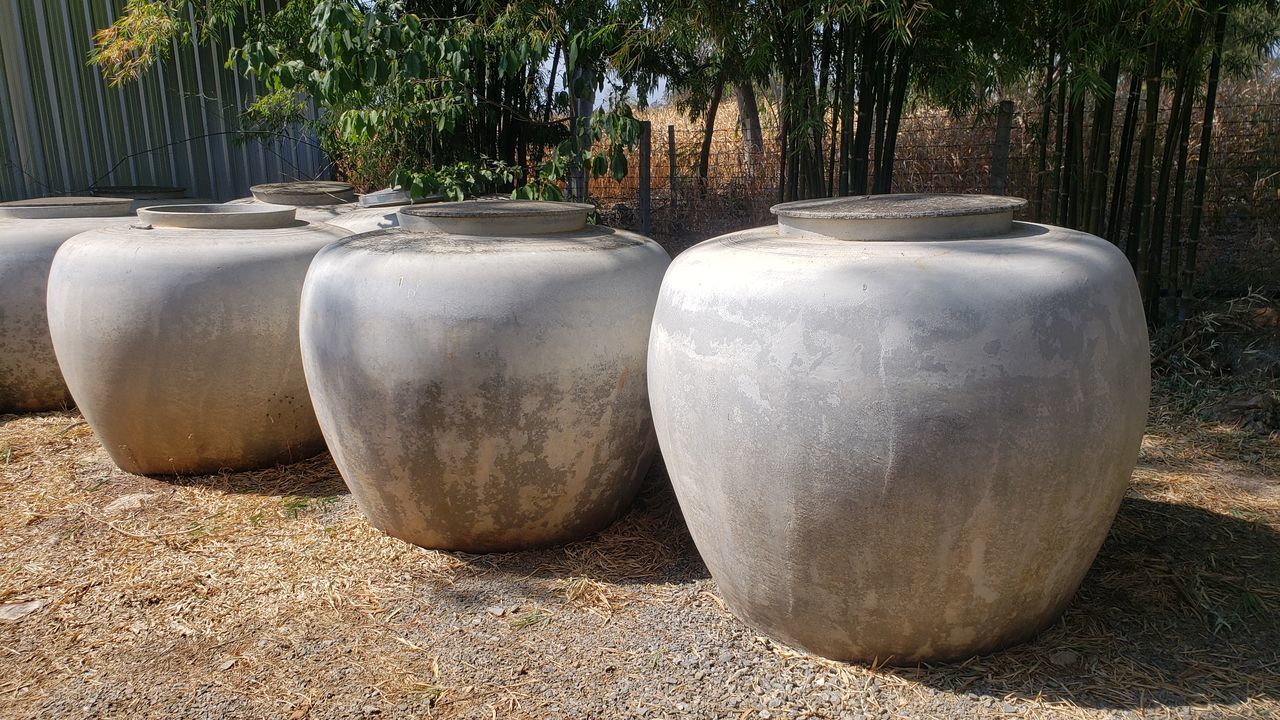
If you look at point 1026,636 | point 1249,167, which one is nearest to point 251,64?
point 1026,636

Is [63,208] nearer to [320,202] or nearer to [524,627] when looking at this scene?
[320,202]

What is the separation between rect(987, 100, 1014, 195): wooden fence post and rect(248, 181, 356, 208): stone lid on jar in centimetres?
315

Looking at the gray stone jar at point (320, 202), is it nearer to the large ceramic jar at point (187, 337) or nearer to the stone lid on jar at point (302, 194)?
the stone lid on jar at point (302, 194)

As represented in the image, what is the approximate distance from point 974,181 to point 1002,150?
767 mm

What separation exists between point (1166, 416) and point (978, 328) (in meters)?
2.38

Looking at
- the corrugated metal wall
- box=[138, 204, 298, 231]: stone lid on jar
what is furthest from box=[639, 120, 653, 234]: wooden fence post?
box=[138, 204, 298, 231]: stone lid on jar

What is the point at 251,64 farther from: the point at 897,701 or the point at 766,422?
the point at 897,701

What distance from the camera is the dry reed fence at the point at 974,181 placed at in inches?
183

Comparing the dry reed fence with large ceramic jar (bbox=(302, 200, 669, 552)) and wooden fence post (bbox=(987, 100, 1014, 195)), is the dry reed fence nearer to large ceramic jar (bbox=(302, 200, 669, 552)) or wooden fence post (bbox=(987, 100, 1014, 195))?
wooden fence post (bbox=(987, 100, 1014, 195))

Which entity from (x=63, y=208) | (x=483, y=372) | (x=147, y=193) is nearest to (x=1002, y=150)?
(x=483, y=372)

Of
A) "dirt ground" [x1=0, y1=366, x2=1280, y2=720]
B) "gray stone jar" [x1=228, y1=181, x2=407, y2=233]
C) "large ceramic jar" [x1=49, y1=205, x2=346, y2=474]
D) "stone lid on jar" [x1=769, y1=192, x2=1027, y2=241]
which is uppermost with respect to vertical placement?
"stone lid on jar" [x1=769, y1=192, x2=1027, y2=241]

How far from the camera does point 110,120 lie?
5938 mm

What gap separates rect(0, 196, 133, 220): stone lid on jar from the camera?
4047 mm

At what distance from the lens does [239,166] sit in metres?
6.25
